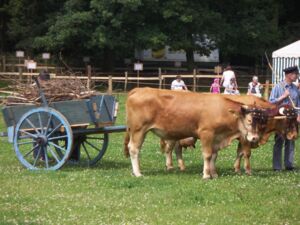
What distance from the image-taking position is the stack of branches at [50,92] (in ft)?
44.1

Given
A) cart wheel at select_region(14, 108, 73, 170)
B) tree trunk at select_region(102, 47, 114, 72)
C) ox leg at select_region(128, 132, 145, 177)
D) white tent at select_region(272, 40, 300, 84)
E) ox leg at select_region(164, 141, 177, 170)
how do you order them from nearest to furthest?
ox leg at select_region(128, 132, 145, 177) < cart wheel at select_region(14, 108, 73, 170) < ox leg at select_region(164, 141, 177, 170) < white tent at select_region(272, 40, 300, 84) < tree trunk at select_region(102, 47, 114, 72)

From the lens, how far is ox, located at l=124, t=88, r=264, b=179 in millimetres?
12188

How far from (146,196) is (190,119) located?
2.52 meters

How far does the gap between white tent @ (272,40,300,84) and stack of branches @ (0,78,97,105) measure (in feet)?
52.0

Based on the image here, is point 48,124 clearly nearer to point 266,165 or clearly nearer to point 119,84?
point 266,165

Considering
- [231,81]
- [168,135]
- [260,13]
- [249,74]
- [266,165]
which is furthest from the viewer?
[249,74]

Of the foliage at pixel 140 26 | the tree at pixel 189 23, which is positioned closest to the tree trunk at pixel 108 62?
the foliage at pixel 140 26

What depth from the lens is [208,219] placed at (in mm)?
8680

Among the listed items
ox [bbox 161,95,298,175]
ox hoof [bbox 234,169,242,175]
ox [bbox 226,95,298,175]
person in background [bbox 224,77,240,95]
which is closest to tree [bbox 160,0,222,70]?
person in background [bbox 224,77,240,95]

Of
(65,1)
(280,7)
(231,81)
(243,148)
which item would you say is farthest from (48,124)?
(280,7)

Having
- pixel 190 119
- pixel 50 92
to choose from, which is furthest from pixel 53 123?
pixel 190 119

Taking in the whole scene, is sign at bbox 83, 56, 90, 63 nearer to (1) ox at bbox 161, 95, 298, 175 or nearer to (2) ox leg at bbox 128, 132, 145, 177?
(1) ox at bbox 161, 95, 298, 175

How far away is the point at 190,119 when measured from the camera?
12.3 m

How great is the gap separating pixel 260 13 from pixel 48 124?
3275 cm
